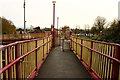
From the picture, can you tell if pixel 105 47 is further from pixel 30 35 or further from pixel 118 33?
pixel 30 35

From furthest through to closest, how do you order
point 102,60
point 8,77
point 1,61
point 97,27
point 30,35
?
point 97,27, point 30,35, point 102,60, point 8,77, point 1,61

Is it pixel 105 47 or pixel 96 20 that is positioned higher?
pixel 96 20

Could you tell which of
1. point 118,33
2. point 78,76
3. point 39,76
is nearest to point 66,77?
point 78,76

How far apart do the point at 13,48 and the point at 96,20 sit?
5766 cm

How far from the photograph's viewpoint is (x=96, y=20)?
186ft

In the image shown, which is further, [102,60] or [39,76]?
[39,76]

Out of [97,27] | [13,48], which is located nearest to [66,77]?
[13,48]

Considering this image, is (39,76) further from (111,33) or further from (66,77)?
(111,33)

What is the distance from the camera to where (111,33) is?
1959 centimetres

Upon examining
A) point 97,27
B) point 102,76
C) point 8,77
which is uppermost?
point 97,27

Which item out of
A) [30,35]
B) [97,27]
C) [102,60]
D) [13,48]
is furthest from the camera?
[97,27]

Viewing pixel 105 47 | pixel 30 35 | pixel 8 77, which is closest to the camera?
pixel 8 77

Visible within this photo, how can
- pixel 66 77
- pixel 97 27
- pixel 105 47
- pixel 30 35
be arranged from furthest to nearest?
pixel 97 27
pixel 30 35
pixel 66 77
pixel 105 47

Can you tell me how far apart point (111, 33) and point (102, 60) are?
1748cm
